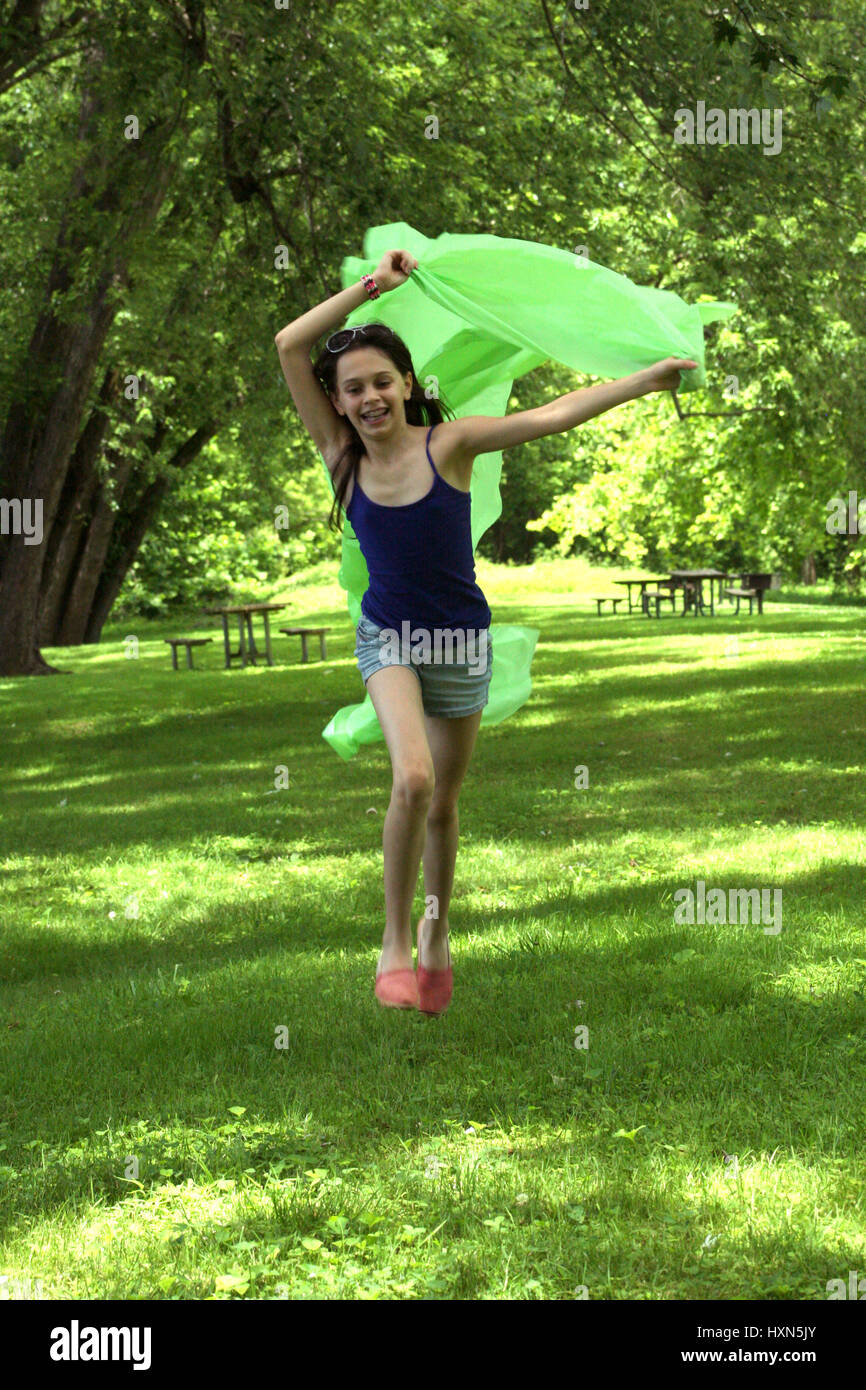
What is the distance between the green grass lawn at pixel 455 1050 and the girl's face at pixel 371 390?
217 centimetres

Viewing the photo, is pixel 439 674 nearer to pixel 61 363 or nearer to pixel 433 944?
pixel 433 944

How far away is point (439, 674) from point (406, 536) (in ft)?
1.62

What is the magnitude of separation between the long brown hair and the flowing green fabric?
0.12 m

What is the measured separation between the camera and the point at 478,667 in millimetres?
5125

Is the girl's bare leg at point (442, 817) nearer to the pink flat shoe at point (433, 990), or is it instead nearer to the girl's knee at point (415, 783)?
the pink flat shoe at point (433, 990)

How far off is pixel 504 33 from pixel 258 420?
748 centimetres

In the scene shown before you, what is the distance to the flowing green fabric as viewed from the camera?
17.7 ft

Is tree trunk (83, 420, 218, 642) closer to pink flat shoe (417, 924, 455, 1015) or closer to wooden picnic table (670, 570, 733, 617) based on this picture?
wooden picnic table (670, 570, 733, 617)

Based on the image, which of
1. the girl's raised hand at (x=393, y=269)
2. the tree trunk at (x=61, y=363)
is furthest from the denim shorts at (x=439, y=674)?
the tree trunk at (x=61, y=363)

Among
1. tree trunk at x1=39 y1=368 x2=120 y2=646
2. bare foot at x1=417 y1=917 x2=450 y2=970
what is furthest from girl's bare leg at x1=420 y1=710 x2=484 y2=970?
tree trunk at x1=39 y1=368 x2=120 y2=646

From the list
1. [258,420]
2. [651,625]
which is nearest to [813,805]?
[258,420]

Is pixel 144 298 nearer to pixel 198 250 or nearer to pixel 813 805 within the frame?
pixel 198 250

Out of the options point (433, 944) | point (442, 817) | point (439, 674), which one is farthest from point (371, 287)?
point (433, 944)

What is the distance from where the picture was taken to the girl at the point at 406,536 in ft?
15.8
